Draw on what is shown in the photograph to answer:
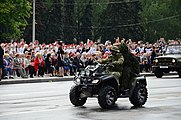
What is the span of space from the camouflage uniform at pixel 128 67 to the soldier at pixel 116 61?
0.16 m

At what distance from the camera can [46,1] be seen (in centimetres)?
9931

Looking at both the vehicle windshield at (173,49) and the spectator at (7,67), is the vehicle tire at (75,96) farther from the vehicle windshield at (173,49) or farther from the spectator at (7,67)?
the vehicle windshield at (173,49)

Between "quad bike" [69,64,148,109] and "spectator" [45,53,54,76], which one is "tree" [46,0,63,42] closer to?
"spectator" [45,53,54,76]

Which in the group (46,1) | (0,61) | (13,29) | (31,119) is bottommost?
(31,119)

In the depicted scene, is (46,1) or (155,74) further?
(46,1)

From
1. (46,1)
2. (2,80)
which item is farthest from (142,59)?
(46,1)

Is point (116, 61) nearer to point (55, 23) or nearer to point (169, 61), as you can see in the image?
point (169, 61)

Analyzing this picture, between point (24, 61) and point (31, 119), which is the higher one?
point (24, 61)

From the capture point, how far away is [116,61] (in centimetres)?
1638

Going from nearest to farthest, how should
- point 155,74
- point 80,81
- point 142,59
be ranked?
point 80,81 < point 155,74 < point 142,59

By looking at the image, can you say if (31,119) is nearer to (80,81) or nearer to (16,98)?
(80,81)

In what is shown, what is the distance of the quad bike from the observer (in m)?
15.8

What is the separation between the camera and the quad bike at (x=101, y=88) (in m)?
15.8

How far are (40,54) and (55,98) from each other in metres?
12.3
